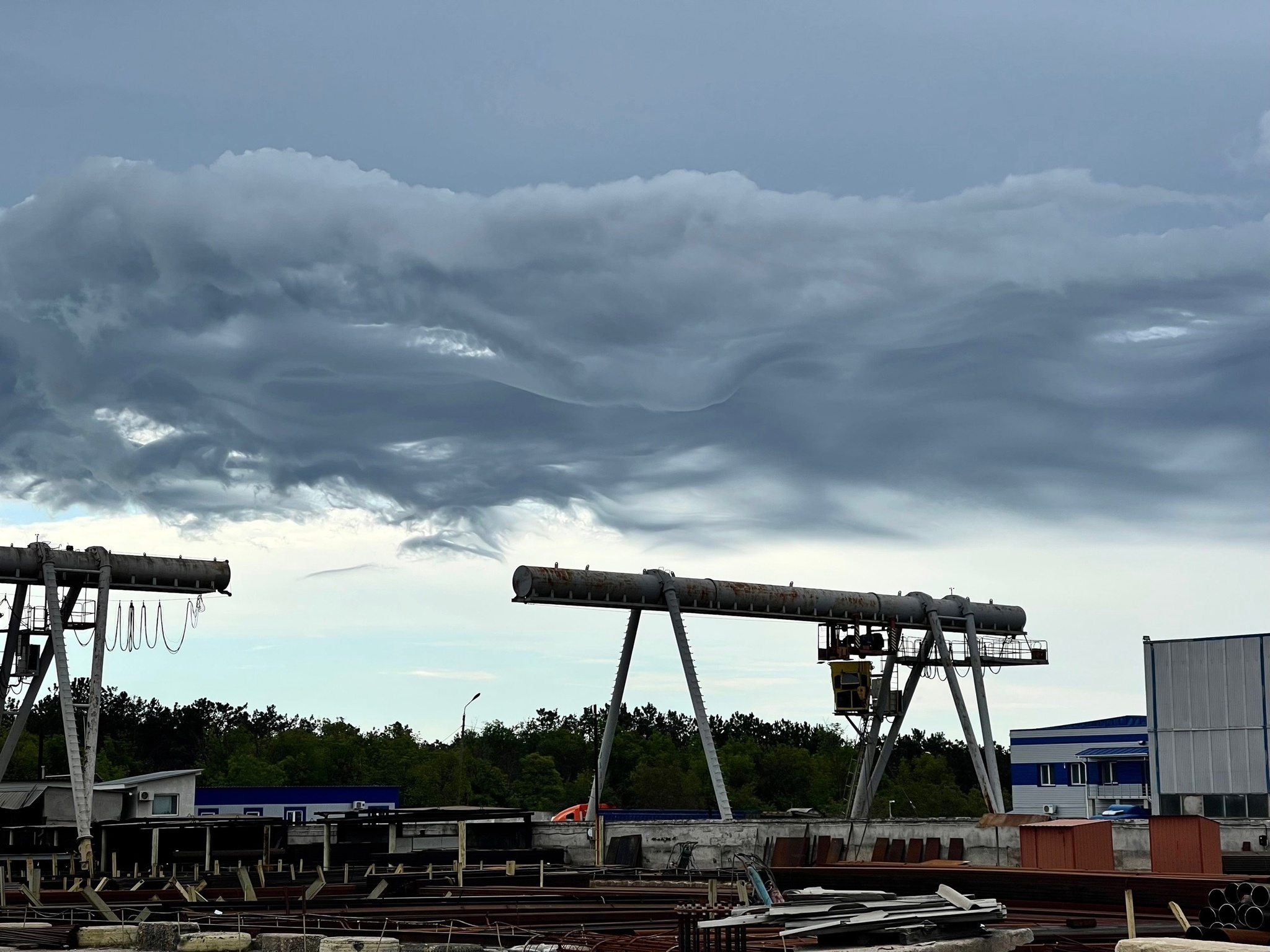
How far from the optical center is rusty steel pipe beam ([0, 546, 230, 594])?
1501 inches

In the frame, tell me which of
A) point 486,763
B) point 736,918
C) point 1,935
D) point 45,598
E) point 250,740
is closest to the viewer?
point 736,918

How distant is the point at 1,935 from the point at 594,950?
9.64 m

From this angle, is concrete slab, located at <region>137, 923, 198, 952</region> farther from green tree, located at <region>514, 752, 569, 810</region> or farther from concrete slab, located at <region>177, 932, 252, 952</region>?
green tree, located at <region>514, 752, 569, 810</region>

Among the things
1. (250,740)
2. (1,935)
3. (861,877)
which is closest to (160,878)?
Answer: (1,935)

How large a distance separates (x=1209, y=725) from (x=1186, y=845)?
386 inches

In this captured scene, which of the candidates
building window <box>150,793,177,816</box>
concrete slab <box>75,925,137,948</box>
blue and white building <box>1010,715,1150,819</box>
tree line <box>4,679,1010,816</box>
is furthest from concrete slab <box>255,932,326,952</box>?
tree line <box>4,679,1010,816</box>

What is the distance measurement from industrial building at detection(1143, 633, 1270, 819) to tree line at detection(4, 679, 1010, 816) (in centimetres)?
5766

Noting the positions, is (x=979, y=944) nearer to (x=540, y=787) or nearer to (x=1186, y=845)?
(x=1186, y=845)

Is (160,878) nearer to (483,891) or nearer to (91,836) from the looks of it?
(91,836)

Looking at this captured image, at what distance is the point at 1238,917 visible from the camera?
1775 centimetres

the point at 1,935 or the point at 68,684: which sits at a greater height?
the point at 68,684

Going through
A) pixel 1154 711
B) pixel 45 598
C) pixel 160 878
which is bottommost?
pixel 160 878

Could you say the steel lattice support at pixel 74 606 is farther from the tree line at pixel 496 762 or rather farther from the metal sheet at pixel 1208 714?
the tree line at pixel 496 762

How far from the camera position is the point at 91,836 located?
125 ft
